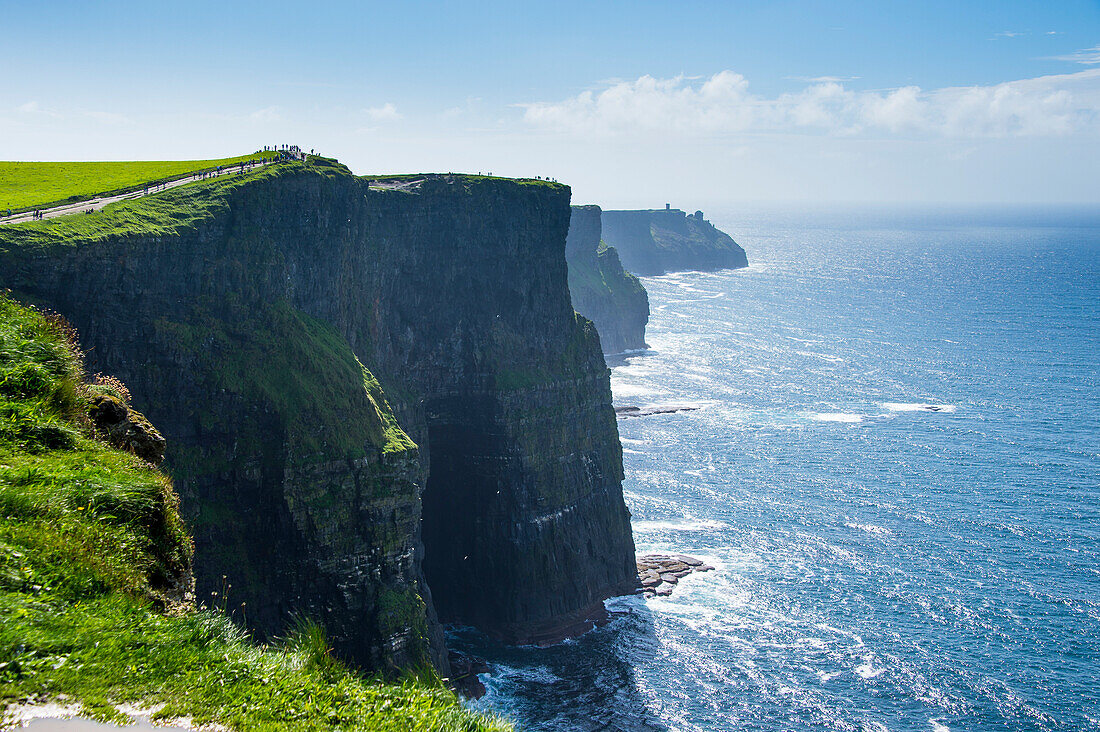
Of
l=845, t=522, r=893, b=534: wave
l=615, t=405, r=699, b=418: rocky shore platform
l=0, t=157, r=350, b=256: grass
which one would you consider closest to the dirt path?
l=0, t=157, r=350, b=256: grass

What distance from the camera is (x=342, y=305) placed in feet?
249

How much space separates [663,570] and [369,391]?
42921 mm

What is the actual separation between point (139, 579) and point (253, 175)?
2193 inches

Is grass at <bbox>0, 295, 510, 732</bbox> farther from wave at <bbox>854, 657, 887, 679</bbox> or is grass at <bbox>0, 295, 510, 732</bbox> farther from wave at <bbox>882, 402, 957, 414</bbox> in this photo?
Result: wave at <bbox>882, 402, 957, 414</bbox>

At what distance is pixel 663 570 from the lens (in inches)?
3787

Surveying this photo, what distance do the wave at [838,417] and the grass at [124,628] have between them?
145459mm

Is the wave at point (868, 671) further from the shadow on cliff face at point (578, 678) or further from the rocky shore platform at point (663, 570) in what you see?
the rocky shore platform at point (663, 570)

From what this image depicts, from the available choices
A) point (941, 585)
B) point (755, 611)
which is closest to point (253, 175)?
point (755, 611)

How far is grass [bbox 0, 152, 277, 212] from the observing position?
6569 centimetres

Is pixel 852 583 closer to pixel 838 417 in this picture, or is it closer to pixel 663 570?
pixel 663 570

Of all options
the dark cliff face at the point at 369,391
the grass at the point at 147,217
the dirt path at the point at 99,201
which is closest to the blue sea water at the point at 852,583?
the dark cliff face at the point at 369,391

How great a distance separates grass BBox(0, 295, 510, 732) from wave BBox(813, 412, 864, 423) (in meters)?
145

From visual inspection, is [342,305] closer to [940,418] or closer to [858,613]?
[858,613]

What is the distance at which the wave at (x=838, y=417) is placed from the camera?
15575 centimetres
